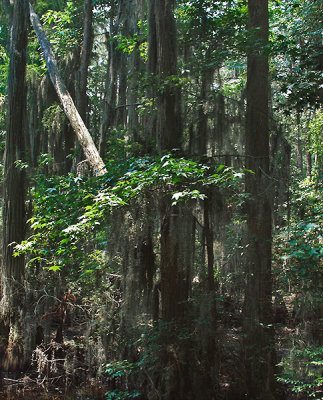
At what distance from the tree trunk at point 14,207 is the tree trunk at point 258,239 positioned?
182 inches

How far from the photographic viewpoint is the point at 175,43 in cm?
669

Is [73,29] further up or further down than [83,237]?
further up

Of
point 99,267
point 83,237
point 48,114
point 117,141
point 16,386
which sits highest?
point 48,114

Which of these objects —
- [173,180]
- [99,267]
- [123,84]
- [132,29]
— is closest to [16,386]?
[99,267]

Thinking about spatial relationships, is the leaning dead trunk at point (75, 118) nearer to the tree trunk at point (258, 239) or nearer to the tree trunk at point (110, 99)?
the tree trunk at point (110, 99)

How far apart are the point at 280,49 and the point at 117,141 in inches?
223

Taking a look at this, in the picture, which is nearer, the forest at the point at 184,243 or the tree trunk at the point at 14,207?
the forest at the point at 184,243

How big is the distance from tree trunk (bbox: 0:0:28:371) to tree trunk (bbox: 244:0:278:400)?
4.61 m

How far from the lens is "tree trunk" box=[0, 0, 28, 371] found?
813cm

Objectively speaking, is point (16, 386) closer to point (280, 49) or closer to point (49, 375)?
point (49, 375)

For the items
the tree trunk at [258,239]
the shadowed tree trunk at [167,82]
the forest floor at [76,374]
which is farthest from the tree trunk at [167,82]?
the forest floor at [76,374]

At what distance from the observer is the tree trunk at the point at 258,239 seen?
609 centimetres

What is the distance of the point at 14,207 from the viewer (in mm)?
8844

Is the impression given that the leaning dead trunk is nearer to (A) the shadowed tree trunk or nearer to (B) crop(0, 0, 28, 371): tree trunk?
(B) crop(0, 0, 28, 371): tree trunk
